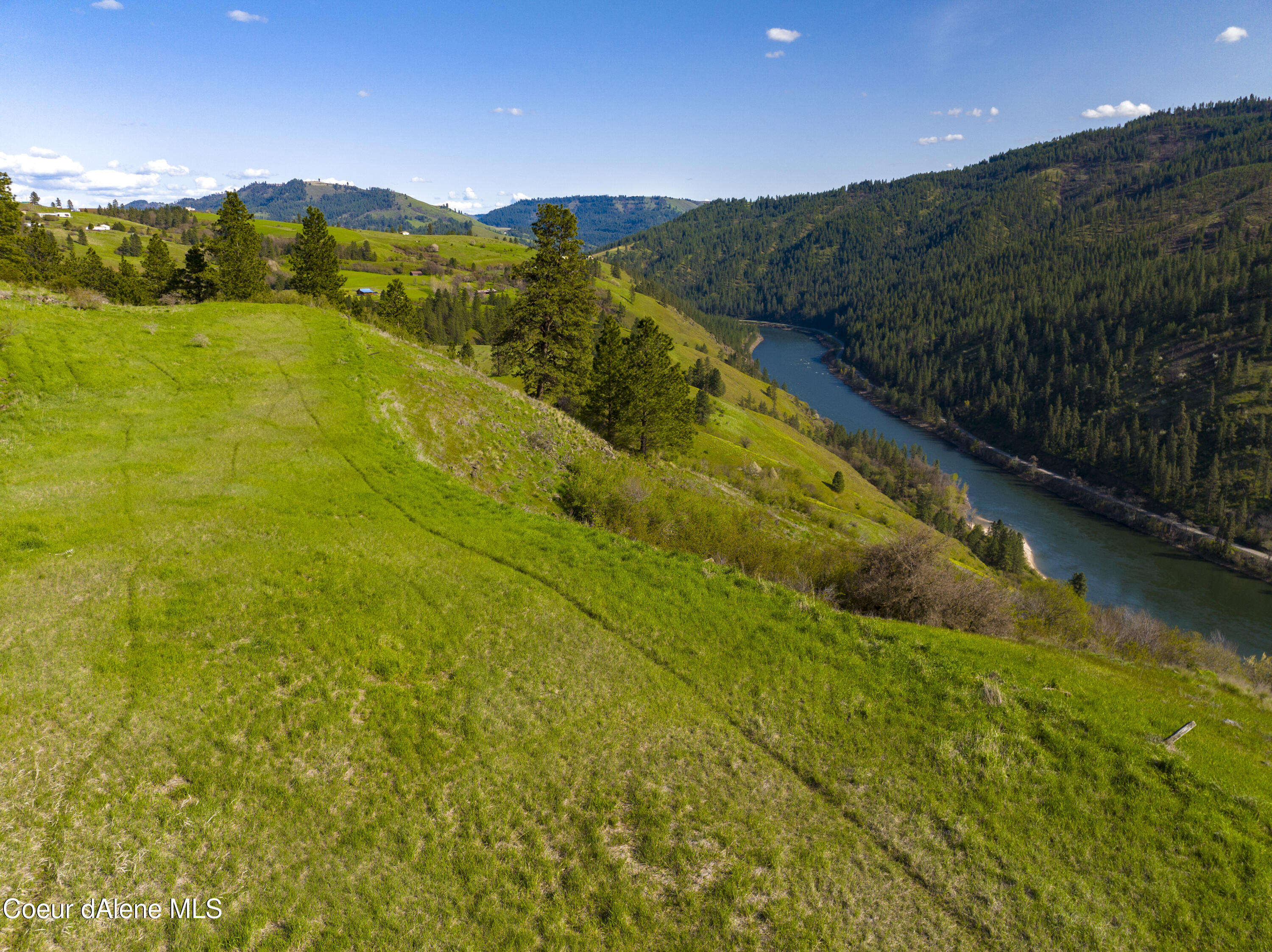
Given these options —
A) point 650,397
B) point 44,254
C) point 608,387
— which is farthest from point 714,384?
point 44,254

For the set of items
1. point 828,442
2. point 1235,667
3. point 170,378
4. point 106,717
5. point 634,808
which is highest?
point 170,378

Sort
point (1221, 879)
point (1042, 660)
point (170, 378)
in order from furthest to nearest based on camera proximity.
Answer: point (170, 378) < point (1042, 660) < point (1221, 879)

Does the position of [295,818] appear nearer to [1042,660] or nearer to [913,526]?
[1042,660]

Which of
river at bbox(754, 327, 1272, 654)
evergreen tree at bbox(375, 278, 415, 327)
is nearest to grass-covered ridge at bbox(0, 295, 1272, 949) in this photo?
evergreen tree at bbox(375, 278, 415, 327)

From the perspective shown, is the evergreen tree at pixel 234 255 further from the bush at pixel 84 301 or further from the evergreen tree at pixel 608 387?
the evergreen tree at pixel 608 387

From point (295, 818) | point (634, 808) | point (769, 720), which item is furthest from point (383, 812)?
point (769, 720)

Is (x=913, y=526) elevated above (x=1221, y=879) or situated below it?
below
